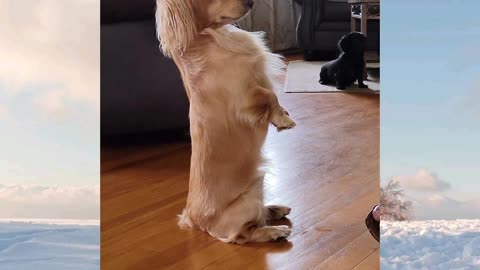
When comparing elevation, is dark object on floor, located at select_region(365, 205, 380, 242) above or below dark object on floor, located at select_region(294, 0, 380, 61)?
below

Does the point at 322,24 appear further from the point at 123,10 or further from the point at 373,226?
the point at 373,226

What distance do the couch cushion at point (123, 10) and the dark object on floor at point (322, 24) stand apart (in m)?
1.85

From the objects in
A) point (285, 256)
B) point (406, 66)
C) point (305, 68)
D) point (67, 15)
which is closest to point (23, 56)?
point (67, 15)

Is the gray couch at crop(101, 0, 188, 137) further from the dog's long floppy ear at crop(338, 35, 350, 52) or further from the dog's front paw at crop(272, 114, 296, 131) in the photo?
the dog's long floppy ear at crop(338, 35, 350, 52)

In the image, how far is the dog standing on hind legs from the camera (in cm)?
140

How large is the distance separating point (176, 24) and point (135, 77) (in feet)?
2.48

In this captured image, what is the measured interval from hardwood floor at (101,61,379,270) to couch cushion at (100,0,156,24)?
17.6 inches

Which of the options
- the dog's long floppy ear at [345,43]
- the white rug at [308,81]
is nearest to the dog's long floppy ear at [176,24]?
the white rug at [308,81]

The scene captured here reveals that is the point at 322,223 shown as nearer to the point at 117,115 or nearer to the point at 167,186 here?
the point at 167,186

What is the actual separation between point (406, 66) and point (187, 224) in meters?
0.78

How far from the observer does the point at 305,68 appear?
3.70 meters

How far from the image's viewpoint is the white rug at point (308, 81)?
3.11 metres

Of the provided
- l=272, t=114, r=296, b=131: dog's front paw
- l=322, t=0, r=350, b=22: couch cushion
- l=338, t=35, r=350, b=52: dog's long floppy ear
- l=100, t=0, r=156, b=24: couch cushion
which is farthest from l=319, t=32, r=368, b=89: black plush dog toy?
l=272, t=114, r=296, b=131: dog's front paw

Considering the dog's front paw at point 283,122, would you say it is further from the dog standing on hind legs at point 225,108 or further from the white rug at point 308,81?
the white rug at point 308,81
